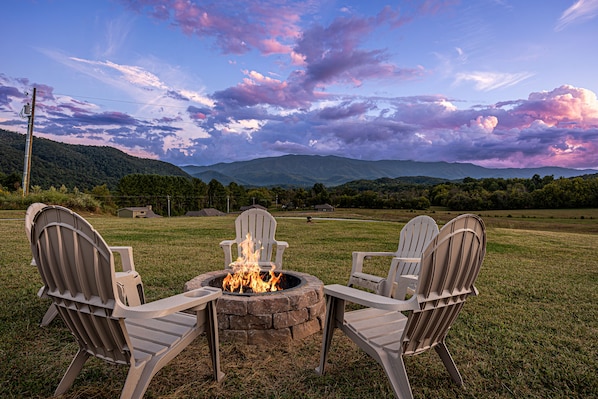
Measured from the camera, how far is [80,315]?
5.87ft

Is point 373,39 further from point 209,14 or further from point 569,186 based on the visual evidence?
point 569,186

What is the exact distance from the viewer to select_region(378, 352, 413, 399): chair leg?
1.93 meters

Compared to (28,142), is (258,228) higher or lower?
lower

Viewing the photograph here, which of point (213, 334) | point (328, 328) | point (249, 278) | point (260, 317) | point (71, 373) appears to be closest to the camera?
point (71, 373)

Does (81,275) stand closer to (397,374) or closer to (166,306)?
(166,306)

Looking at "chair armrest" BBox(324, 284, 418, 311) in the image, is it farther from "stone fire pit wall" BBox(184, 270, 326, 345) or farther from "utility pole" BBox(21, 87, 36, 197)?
"utility pole" BBox(21, 87, 36, 197)

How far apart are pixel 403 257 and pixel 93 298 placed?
3.17 m

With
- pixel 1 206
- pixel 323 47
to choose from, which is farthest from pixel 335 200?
pixel 1 206

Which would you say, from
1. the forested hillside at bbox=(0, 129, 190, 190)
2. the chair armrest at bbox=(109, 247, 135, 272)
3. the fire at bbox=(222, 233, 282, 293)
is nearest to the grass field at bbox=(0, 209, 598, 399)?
the fire at bbox=(222, 233, 282, 293)

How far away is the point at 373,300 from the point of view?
1975mm

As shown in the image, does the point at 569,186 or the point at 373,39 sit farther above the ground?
the point at 373,39

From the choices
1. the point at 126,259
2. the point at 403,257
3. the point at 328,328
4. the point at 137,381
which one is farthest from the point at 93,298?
the point at 403,257

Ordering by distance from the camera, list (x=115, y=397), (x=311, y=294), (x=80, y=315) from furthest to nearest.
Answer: (x=311, y=294)
(x=115, y=397)
(x=80, y=315)

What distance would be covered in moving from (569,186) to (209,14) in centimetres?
4089
